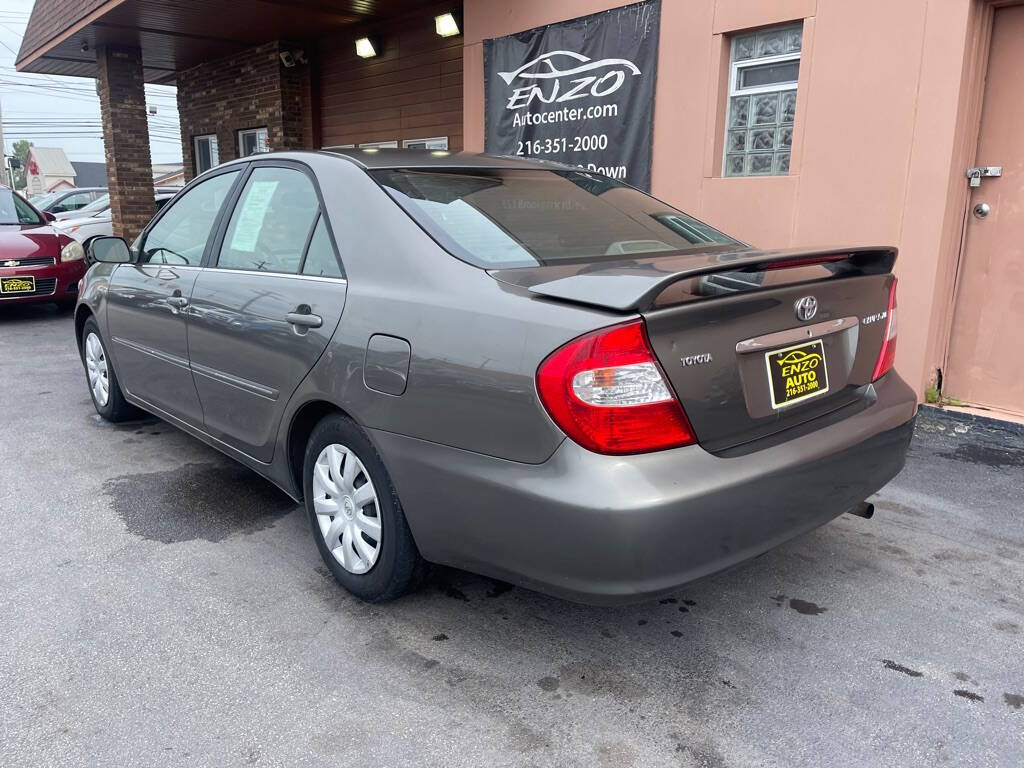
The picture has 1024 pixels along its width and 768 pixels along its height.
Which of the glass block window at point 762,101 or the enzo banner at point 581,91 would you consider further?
the enzo banner at point 581,91

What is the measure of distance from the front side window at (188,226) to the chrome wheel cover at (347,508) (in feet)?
4.79

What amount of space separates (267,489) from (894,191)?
13.5 feet

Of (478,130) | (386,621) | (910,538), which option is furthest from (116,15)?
(910,538)

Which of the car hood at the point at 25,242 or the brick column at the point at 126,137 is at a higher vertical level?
the brick column at the point at 126,137

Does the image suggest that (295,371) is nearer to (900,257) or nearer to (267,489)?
(267,489)

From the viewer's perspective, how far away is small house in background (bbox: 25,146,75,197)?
73938mm

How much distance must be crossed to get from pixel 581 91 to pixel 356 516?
5282mm

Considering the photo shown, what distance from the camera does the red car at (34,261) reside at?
8.80 meters

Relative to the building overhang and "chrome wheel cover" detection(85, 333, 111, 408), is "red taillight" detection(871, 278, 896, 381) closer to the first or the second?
"chrome wheel cover" detection(85, 333, 111, 408)

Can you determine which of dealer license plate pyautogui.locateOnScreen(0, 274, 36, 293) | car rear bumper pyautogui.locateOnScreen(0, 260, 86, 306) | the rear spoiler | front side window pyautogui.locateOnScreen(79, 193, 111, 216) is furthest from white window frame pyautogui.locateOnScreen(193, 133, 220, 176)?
the rear spoiler

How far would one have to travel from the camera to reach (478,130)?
8.12 metres

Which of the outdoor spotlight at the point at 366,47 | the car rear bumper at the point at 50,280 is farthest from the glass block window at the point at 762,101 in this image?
the car rear bumper at the point at 50,280

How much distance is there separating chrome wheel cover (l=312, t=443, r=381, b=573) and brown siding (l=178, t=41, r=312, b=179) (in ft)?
29.8

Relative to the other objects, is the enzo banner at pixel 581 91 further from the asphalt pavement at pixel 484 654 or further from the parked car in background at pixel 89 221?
the parked car in background at pixel 89 221
